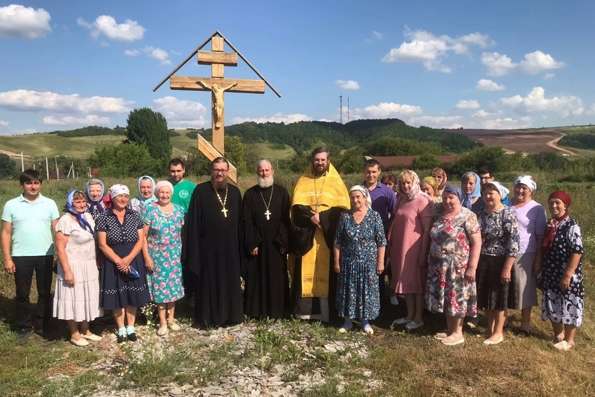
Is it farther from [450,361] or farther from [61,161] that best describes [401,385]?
[61,161]

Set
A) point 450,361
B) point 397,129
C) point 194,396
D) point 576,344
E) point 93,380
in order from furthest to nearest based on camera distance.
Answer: point 397,129, point 576,344, point 450,361, point 93,380, point 194,396

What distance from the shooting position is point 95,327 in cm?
507

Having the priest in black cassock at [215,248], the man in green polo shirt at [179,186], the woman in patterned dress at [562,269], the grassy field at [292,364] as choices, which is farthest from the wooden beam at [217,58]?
the woman in patterned dress at [562,269]

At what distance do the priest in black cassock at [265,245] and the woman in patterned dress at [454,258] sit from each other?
1.61 m

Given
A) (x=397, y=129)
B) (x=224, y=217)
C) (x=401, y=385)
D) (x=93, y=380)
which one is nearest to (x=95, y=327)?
(x=93, y=380)

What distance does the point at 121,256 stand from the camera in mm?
4469

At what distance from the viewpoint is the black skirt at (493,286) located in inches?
178

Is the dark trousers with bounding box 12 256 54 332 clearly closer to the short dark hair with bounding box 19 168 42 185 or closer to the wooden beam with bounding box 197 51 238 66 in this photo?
the short dark hair with bounding box 19 168 42 185

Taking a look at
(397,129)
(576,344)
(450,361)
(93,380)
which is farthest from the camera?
(397,129)

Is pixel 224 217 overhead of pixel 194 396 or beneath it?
overhead

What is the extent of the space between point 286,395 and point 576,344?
3.25 metres

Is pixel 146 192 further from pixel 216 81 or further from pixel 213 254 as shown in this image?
pixel 216 81

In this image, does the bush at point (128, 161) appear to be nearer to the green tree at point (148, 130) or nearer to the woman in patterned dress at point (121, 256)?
the green tree at point (148, 130)

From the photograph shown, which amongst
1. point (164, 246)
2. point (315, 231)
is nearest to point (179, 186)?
point (164, 246)
